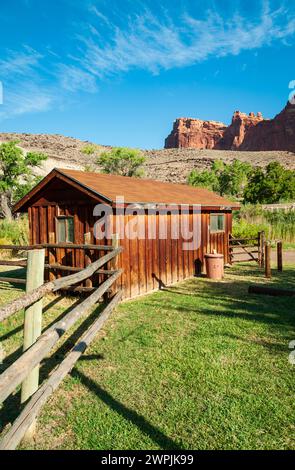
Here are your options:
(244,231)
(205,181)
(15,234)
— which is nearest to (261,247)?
(244,231)

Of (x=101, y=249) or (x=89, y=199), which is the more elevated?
(x=89, y=199)

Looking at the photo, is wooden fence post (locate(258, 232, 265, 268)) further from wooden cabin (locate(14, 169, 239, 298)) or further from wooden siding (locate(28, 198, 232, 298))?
wooden cabin (locate(14, 169, 239, 298))

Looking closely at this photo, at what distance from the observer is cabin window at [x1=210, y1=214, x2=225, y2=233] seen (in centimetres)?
1384

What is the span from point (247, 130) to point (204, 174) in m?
133

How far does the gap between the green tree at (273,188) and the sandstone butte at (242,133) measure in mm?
109923

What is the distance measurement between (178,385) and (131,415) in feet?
2.94

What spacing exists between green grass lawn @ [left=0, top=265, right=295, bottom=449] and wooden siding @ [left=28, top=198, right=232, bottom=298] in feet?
6.05

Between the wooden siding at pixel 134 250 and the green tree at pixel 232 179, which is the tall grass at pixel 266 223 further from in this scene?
the green tree at pixel 232 179

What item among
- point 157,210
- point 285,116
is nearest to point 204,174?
point 157,210

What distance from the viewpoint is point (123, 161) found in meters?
51.2

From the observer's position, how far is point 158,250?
10.6 metres

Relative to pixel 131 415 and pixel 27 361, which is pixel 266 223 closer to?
pixel 131 415

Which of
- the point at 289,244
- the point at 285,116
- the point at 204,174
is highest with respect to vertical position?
the point at 285,116
